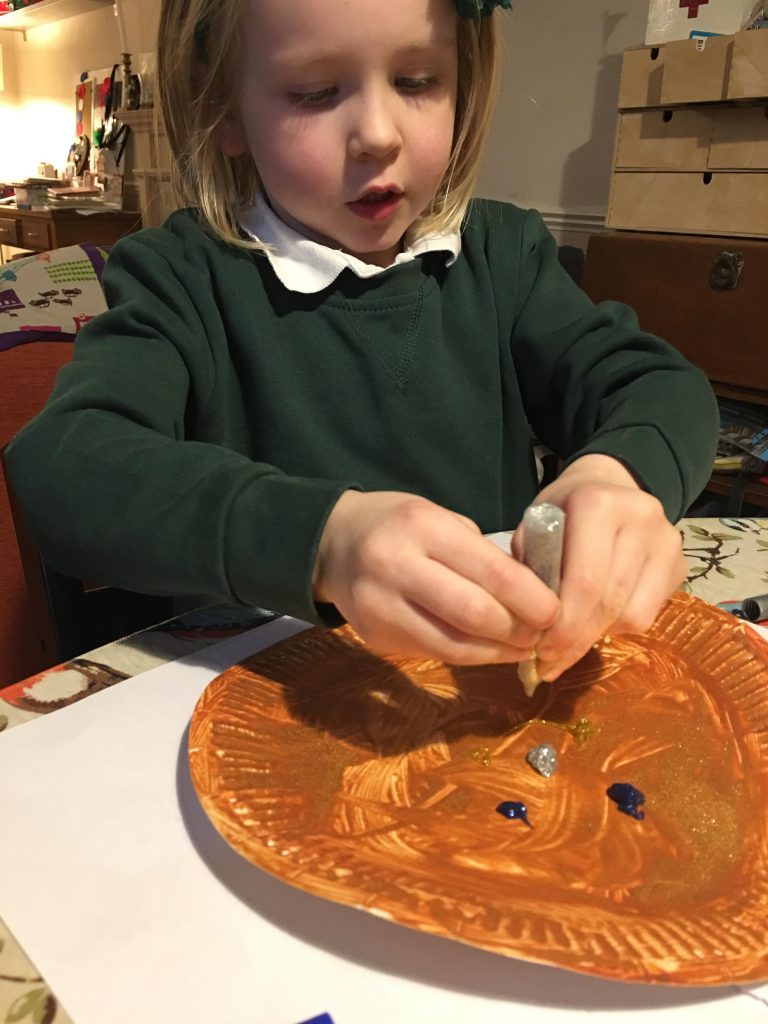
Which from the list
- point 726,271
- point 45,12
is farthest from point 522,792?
point 45,12

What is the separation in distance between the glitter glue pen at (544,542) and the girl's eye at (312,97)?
0.40 metres

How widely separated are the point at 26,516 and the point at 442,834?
343 mm

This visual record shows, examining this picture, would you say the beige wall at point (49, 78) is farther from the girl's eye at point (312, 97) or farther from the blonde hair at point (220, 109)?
the girl's eye at point (312, 97)

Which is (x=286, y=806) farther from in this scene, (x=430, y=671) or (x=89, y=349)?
(x=89, y=349)

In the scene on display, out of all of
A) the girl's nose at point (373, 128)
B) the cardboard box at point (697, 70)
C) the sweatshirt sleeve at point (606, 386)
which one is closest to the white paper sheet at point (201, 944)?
the sweatshirt sleeve at point (606, 386)

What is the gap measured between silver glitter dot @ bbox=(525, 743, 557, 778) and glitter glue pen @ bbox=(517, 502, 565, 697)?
0.15 feet

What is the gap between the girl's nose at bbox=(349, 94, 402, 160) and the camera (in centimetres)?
60

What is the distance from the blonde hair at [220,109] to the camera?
0.68 m

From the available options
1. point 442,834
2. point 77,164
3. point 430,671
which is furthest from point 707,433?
point 77,164

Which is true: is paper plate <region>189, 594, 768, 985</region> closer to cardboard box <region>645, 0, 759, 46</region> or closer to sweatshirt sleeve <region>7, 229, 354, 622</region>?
sweatshirt sleeve <region>7, 229, 354, 622</region>

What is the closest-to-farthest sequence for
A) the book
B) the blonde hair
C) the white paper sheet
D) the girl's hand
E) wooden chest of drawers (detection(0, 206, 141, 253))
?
the white paper sheet < the girl's hand < the blonde hair < the book < wooden chest of drawers (detection(0, 206, 141, 253))

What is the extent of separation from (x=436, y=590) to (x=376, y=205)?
434 millimetres

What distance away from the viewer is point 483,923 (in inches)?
11.3

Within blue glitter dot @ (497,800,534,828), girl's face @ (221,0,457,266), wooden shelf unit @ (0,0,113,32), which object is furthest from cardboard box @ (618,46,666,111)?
wooden shelf unit @ (0,0,113,32)
